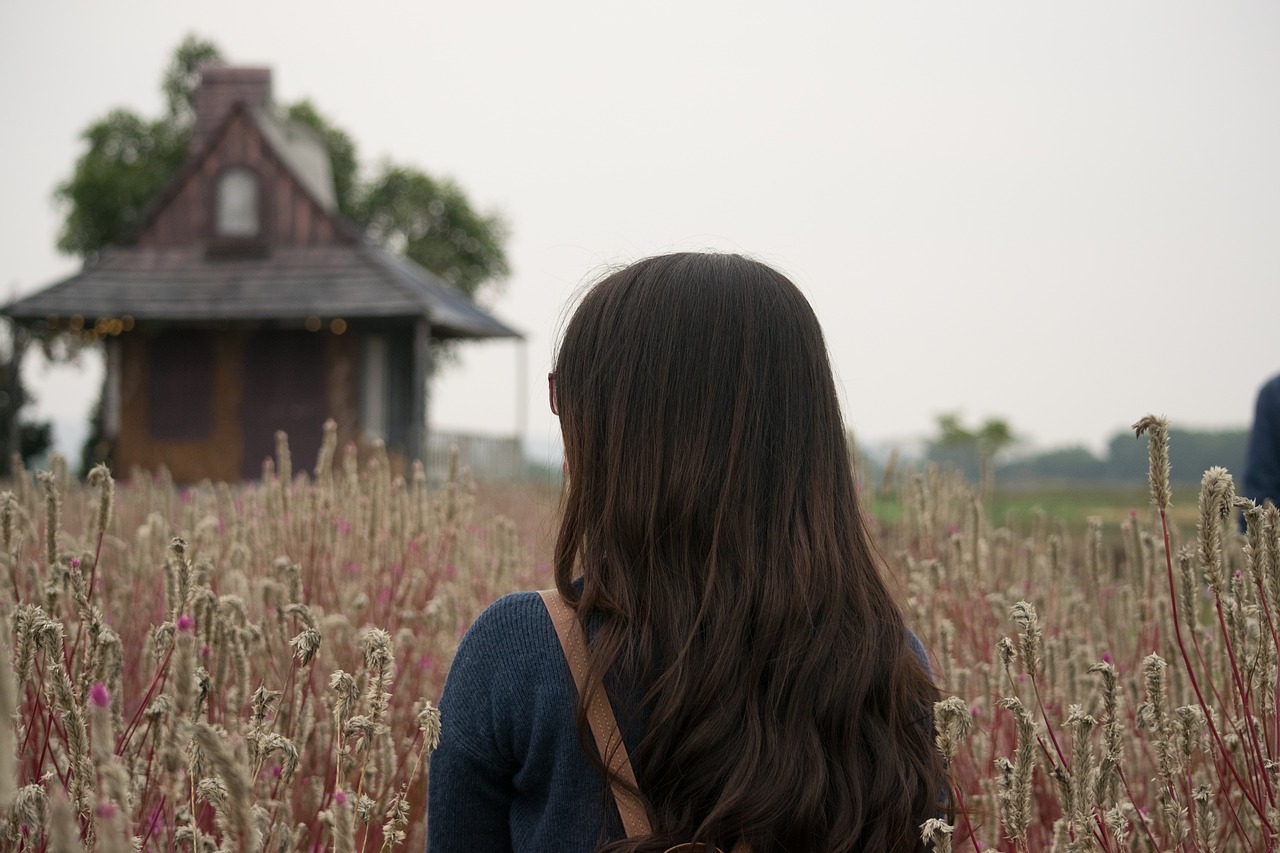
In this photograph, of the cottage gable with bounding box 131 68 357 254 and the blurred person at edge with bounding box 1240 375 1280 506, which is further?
the cottage gable with bounding box 131 68 357 254

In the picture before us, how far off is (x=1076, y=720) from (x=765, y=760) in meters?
0.36

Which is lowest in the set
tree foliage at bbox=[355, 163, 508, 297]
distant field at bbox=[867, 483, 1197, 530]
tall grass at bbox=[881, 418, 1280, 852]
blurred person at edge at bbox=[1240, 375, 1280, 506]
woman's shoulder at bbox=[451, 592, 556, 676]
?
distant field at bbox=[867, 483, 1197, 530]

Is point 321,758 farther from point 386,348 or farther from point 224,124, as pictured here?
point 224,124

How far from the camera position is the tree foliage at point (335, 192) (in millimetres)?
27125

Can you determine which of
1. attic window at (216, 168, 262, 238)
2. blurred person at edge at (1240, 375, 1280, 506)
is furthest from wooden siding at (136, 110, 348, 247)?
blurred person at edge at (1240, 375, 1280, 506)

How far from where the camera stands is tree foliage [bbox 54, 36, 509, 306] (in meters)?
27.1

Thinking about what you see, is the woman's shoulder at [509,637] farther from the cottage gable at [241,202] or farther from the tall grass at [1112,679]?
the cottage gable at [241,202]

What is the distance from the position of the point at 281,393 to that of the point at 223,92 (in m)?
6.84

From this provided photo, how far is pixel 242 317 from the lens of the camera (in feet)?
54.5

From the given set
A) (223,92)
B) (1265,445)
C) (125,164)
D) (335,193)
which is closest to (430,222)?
(335,193)

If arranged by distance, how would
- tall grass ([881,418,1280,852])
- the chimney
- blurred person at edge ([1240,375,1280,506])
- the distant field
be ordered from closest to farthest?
tall grass ([881,418,1280,852]) → blurred person at edge ([1240,375,1280,506]) → the distant field → the chimney

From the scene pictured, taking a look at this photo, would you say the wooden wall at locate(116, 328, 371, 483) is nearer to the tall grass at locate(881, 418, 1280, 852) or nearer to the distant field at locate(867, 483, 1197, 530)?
the distant field at locate(867, 483, 1197, 530)

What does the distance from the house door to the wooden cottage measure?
0.08ft

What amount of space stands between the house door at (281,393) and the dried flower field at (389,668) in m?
13.6
